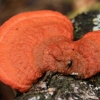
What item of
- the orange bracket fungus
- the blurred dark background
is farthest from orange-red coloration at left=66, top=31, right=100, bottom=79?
the blurred dark background

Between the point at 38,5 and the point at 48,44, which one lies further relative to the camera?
the point at 38,5

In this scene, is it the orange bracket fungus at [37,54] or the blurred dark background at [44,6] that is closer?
the orange bracket fungus at [37,54]

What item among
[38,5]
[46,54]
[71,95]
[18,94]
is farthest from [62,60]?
[38,5]

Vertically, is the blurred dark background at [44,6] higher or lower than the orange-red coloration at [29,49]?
lower

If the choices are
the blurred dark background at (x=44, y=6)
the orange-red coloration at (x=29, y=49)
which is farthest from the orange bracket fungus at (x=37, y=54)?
the blurred dark background at (x=44, y=6)

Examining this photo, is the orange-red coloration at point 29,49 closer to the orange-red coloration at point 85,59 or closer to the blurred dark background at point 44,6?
the orange-red coloration at point 85,59

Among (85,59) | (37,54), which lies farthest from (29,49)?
(85,59)

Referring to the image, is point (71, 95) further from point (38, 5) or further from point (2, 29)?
point (38, 5)
